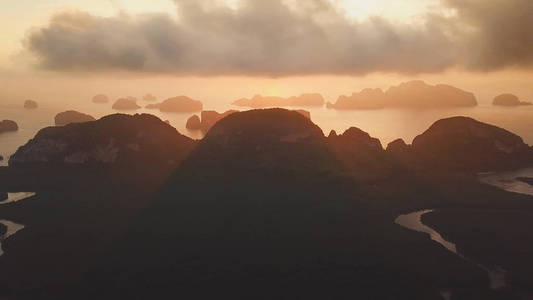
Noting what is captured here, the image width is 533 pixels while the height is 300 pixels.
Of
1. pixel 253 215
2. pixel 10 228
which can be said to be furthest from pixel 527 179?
pixel 10 228

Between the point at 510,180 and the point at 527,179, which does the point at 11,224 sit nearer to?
the point at 510,180

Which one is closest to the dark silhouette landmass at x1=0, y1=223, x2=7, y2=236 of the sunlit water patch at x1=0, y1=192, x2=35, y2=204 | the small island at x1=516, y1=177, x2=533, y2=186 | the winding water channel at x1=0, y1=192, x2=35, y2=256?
the winding water channel at x1=0, y1=192, x2=35, y2=256

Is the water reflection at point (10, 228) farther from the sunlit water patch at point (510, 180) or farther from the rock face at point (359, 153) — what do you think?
the sunlit water patch at point (510, 180)

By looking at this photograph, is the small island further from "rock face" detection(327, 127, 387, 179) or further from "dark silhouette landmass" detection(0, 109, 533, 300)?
"rock face" detection(327, 127, 387, 179)

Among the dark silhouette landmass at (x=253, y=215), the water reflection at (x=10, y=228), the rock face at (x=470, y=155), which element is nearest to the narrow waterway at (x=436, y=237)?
the dark silhouette landmass at (x=253, y=215)

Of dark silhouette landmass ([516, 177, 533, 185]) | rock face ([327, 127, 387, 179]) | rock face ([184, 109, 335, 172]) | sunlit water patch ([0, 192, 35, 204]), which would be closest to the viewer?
sunlit water patch ([0, 192, 35, 204])

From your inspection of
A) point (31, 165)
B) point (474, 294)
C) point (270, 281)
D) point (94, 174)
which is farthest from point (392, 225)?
point (31, 165)

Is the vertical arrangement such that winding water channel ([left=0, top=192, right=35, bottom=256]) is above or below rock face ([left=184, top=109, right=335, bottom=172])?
below
